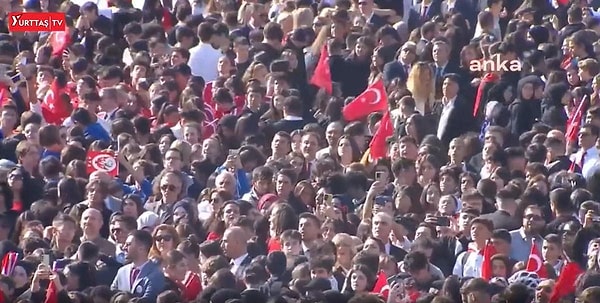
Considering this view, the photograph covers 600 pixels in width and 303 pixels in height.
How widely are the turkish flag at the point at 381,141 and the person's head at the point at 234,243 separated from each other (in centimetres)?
255

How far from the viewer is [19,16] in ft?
76.4

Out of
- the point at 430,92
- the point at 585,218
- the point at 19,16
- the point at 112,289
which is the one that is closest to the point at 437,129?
the point at 430,92

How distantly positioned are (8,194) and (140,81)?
326 cm

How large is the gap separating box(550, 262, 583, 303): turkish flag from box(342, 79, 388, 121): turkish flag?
4574 mm

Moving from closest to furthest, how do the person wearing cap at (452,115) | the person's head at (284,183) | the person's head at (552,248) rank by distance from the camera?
the person's head at (552,248)
the person's head at (284,183)
the person wearing cap at (452,115)

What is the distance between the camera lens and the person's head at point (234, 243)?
15258 mm

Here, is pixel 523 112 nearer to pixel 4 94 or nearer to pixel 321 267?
pixel 321 267

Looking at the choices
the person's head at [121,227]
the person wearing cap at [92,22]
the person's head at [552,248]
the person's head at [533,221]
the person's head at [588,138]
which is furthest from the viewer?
the person wearing cap at [92,22]

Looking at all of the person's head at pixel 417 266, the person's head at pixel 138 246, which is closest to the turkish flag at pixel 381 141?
the person's head at pixel 138 246

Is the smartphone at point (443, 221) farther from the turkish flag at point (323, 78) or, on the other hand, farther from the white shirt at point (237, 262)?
the turkish flag at point (323, 78)

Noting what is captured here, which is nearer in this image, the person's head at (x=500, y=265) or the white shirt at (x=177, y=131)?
the person's head at (x=500, y=265)

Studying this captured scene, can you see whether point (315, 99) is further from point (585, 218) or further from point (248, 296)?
point (248, 296)

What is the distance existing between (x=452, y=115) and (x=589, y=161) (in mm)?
1881

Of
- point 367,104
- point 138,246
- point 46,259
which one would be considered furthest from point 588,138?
point 46,259
